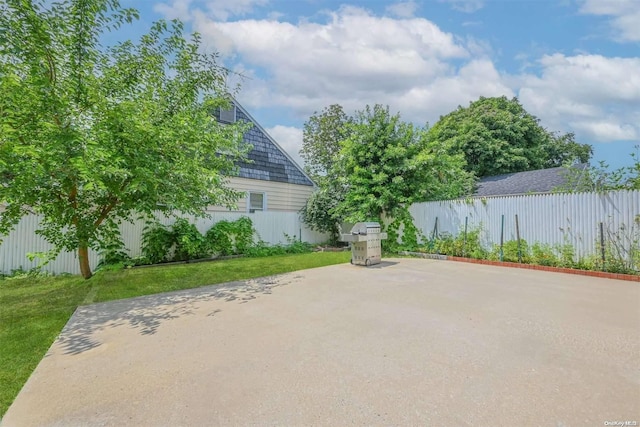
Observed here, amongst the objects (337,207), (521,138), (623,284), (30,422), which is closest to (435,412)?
(30,422)

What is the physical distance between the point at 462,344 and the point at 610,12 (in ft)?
25.7

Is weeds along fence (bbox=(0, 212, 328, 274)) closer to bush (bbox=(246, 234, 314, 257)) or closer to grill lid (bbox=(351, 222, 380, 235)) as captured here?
bush (bbox=(246, 234, 314, 257))

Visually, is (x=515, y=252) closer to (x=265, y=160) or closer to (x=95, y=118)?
(x=265, y=160)

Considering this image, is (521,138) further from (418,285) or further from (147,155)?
(147,155)

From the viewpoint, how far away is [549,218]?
312 inches

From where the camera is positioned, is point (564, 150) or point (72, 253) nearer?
point (72, 253)

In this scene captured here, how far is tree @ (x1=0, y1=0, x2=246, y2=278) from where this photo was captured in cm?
448

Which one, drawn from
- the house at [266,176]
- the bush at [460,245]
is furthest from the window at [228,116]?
the bush at [460,245]

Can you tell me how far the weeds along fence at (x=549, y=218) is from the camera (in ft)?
22.3

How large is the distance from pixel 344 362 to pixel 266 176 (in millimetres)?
11028

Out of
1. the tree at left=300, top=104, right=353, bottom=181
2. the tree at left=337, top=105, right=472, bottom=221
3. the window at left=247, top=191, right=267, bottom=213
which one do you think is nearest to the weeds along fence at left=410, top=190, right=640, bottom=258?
the tree at left=337, top=105, right=472, bottom=221

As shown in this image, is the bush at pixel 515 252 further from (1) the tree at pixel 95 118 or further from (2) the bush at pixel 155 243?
(2) the bush at pixel 155 243

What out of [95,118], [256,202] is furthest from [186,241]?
[256,202]

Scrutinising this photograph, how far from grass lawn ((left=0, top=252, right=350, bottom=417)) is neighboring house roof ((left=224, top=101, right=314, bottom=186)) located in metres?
4.64
